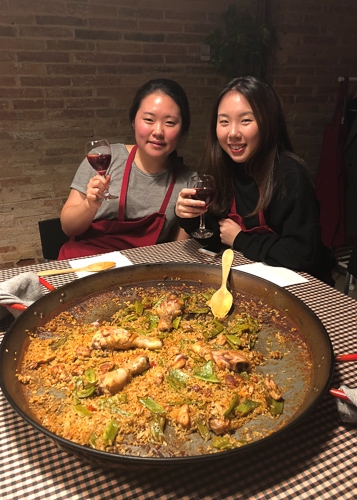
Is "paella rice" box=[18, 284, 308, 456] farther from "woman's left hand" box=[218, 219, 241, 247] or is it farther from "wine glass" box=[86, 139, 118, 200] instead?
"wine glass" box=[86, 139, 118, 200]

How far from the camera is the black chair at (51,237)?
2.47 m

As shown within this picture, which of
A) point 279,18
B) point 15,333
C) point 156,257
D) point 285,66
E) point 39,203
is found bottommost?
point 39,203

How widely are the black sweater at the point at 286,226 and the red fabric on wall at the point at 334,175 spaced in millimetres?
2032

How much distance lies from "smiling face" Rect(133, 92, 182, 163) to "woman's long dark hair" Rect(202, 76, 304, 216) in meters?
0.22

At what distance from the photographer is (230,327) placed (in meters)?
1.14

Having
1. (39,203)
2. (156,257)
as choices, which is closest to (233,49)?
(39,203)

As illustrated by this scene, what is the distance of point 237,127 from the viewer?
5.98ft

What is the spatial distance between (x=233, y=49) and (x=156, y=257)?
2.85 metres

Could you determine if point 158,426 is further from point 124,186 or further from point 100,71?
point 100,71

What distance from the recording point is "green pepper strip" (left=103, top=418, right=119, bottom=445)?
0.74 metres

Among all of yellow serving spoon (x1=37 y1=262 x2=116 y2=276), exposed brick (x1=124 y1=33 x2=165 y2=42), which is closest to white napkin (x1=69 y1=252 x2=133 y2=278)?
yellow serving spoon (x1=37 y1=262 x2=116 y2=276)

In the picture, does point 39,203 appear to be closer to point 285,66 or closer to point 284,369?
point 285,66

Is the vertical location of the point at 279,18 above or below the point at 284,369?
above

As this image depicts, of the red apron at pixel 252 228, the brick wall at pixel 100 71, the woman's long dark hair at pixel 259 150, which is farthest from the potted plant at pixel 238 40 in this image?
the red apron at pixel 252 228
